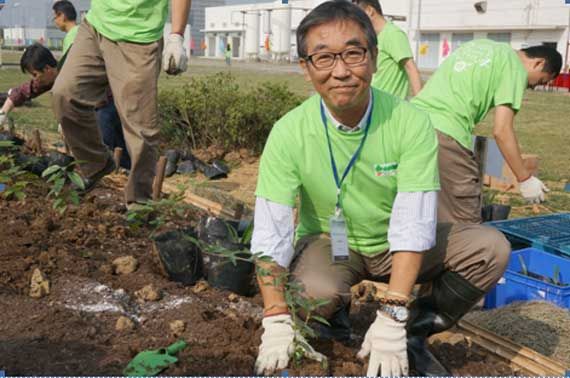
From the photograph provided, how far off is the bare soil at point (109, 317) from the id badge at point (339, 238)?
0.34 meters

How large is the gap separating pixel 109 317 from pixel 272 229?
76cm

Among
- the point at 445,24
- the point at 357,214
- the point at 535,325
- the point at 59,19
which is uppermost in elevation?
the point at 445,24

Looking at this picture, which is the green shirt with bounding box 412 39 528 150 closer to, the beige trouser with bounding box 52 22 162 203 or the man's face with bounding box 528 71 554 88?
the man's face with bounding box 528 71 554 88

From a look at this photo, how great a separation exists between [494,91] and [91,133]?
216 cm

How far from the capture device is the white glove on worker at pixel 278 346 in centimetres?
186

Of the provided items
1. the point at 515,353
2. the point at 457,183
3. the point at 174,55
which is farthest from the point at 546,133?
the point at 515,353

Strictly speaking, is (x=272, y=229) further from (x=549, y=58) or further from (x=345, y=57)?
(x=549, y=58)

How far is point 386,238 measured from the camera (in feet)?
7.31

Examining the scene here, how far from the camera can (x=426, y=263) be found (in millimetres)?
2250

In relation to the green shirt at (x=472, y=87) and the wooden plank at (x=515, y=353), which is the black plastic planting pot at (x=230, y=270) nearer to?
the wooden plank at (x=515, y=353)

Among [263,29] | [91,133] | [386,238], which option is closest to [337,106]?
[386,238]

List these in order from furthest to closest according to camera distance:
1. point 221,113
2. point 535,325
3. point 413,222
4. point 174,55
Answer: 1. point 221,113
2. point 174,55
3. point 535,325
4. point 413,222

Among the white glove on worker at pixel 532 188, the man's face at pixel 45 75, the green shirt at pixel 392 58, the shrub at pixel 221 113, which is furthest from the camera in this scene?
the shrub at pixel 221 113

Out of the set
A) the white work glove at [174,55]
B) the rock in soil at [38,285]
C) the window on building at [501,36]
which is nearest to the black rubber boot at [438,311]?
the rock in soil at [38,285]
